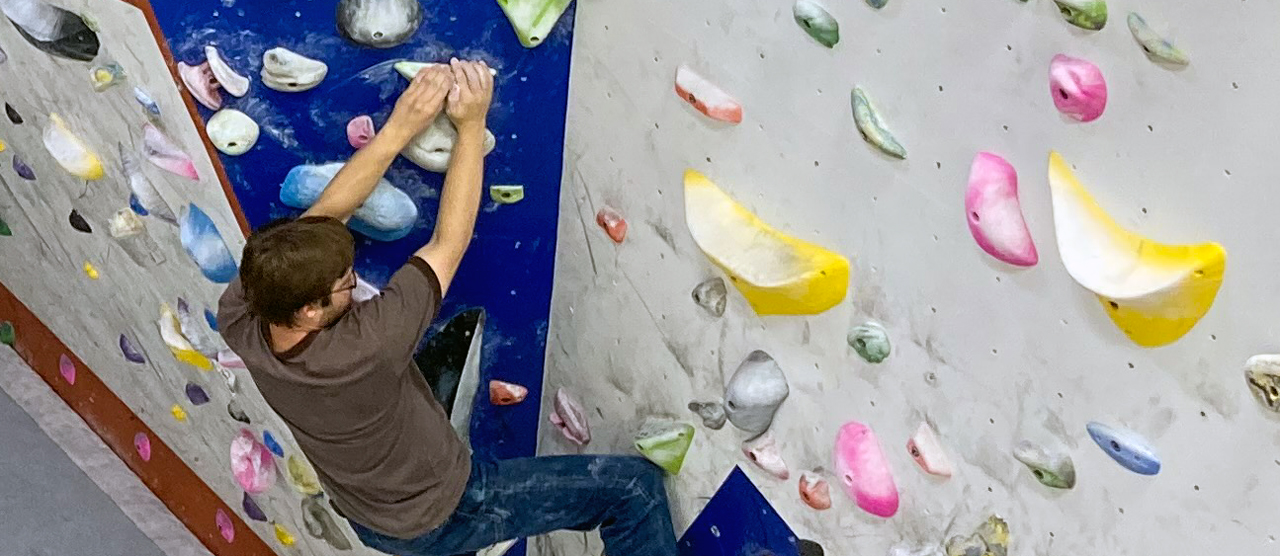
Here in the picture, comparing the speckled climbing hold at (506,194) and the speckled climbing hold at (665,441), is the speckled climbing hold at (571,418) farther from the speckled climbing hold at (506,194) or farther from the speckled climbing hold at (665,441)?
the speckled climbing hold at (506,194)

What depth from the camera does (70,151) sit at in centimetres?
196

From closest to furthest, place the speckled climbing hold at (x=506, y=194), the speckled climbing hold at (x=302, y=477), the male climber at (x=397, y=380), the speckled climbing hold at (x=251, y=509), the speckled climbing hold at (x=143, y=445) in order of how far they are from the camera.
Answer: the male climber at (x=397, y=380), the speckled climbing hold at (x=506, y=194), the speckled climbing hold at (x=302, y=477), the speckled climbing hold at (x=251, y=509), the speckled climbing hold at (x=143, y=445)

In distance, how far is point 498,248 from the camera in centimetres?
185

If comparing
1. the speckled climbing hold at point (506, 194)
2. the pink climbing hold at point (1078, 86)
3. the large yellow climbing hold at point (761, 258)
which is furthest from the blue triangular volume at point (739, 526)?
the pink climbing hold at point (1078, 86)

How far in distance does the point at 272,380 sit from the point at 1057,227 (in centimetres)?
95

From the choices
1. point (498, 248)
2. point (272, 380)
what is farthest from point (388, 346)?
point (498, 248)

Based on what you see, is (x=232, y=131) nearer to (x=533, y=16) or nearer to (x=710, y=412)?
(x=533, y=16)

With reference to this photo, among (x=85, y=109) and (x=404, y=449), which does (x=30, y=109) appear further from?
(x=404, y=449)

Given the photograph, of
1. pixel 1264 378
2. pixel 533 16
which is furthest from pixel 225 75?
pixel 1264 378

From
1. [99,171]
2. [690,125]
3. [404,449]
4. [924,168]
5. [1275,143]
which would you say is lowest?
[404,449]

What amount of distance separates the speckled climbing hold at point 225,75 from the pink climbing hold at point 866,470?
0.78 m

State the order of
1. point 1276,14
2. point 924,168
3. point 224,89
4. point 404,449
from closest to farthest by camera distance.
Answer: point 1276,14 < point 924,168 < point 224,89 < point 404,449

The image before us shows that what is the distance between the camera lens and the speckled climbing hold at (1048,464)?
4.24 feet

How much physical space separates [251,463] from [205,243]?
2.40 ft
